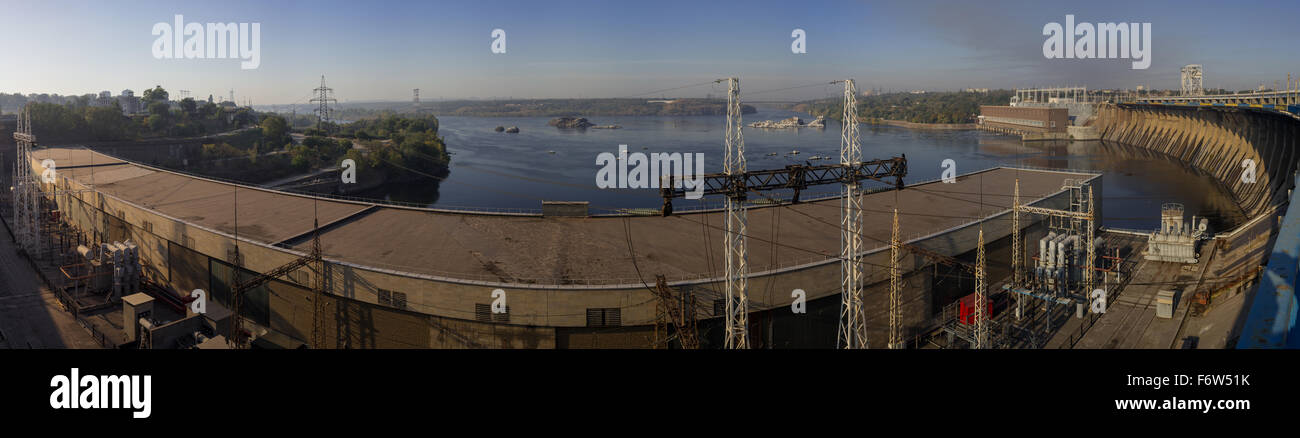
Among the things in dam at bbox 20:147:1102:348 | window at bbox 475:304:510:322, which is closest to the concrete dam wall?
dam at bbox 20:147:1102:348

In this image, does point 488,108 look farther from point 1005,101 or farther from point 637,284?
point 637,284

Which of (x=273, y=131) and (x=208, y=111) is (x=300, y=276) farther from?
(x=208, y=111)

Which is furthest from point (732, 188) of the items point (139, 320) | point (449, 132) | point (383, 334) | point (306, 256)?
point (449, 132)

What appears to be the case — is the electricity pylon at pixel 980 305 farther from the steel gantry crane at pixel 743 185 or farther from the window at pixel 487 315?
the window at pixel 487 315

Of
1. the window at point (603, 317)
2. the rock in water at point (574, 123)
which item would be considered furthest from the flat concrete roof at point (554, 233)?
the rock in water at point (574, 123)

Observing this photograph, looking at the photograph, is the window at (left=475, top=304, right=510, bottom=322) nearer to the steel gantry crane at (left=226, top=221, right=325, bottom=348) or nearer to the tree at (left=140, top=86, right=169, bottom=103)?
the steel gantry crane at (left=226, top=221, right=325, bottom=348)

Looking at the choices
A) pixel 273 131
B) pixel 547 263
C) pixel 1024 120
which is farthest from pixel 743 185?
pixel 1024 120
